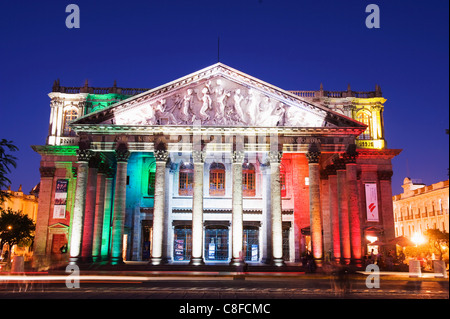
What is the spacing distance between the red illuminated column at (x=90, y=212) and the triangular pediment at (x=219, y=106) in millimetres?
4048

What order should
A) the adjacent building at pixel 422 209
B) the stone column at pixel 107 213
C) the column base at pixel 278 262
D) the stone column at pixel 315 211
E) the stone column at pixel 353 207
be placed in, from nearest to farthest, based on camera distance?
1. the column base at pixel 278 262
2. the stone column at pixel 315 211
3. the stone column at pixel 353 207
4. the stone column at pixel 107 213
5. the adjacent building at pixel 422 209

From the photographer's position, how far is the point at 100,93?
40.9m

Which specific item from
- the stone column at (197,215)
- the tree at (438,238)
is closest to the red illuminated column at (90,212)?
the stone column at (197,215)

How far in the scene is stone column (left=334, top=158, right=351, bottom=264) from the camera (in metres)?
31.0

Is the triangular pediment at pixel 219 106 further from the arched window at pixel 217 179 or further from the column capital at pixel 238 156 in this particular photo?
the arched window at pixel 217 179

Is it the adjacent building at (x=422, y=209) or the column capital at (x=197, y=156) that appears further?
the adjacent building at (x=422, y=209)

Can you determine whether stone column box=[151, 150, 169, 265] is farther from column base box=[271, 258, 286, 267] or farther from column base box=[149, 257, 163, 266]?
column base box=[271, 258, 286, 267]

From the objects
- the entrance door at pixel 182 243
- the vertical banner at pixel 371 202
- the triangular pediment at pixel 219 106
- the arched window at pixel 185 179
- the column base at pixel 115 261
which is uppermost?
the triangular pediment at pixel 219 106

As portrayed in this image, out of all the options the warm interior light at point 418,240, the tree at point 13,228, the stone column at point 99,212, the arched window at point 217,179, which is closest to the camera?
the stone column at point 99,212

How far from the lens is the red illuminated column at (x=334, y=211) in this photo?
3172 cm

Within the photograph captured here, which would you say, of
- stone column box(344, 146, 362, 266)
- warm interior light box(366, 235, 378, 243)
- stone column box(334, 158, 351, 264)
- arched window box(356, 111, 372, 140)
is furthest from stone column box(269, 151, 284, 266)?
arched window box(356, 111, 372, 140)

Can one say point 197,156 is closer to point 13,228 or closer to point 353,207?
point 353,207
